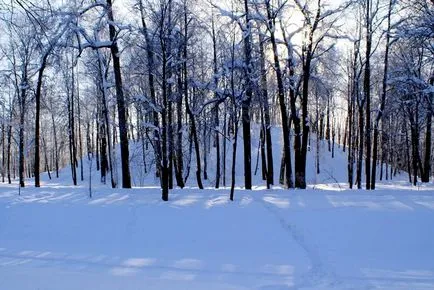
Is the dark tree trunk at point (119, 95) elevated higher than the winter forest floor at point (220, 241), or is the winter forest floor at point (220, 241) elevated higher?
the dark tree trunk at point (119, 95)

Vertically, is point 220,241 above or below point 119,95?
below

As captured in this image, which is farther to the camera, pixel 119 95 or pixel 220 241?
pixel 119 95

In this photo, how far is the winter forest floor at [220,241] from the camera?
6.65 metres

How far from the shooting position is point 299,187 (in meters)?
18.5

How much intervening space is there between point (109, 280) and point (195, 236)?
3531 millimetres

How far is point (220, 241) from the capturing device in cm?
942

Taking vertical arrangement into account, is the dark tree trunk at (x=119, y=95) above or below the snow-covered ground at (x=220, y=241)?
above

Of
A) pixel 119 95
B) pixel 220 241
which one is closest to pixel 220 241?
pixel 220 241

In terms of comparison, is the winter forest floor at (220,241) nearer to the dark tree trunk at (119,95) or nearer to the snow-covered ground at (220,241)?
the snow-covered ground at (220,241)

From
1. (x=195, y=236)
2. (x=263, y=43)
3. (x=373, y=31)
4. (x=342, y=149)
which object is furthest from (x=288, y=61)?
(x=342, y=149)

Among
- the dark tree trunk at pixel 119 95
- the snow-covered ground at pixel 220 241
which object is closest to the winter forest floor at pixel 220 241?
the snow-covered ground at pixel 220 241

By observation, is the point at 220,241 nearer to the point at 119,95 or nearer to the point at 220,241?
the point at 220,241

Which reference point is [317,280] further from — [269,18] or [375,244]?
[269,18]

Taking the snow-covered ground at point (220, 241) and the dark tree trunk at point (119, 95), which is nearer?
the snow-covered ground at point (220, 241)
